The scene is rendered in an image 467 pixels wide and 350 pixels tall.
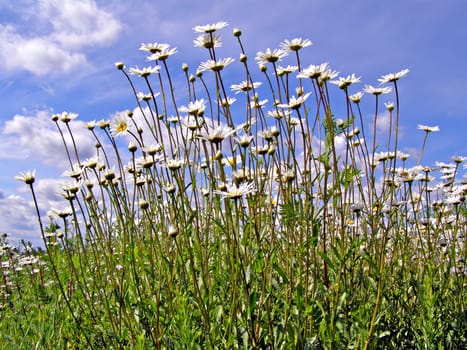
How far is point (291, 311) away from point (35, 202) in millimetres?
1237

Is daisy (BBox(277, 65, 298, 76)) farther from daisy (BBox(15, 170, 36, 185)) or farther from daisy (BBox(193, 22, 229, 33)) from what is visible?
daisy (BBox(15, 170, 36, 185))

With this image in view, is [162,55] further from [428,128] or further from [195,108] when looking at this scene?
[428,128]

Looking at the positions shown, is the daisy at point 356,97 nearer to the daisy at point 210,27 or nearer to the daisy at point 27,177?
the daisy at point 210,27

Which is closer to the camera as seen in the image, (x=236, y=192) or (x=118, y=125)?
(x=236, y=192)

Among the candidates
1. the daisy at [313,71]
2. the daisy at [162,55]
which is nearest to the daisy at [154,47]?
the daisy at [162,55]

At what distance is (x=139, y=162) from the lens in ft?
7.69

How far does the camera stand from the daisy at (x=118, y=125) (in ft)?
8.79

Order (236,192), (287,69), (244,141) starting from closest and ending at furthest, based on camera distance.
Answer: (236,192), (244,141), (287,69)

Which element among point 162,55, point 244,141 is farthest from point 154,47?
point 244,141

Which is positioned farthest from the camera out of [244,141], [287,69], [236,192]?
[287,69]

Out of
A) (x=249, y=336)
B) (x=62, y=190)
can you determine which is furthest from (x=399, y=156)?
(x=62, y=190)

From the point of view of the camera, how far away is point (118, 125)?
2721 mm

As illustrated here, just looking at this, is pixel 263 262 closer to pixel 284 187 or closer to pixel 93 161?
pixel 284 187

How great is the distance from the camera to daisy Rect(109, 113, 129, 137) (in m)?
2.68
